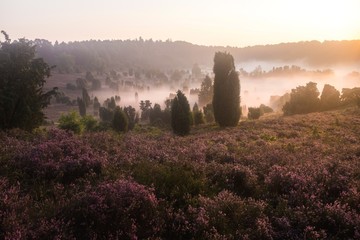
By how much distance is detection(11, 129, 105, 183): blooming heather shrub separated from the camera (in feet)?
28.4

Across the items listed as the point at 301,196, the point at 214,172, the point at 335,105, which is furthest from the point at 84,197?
the point at 335,105

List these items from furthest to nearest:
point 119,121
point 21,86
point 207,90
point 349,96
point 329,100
→ point 207,90, point 349,96, point 329,100, point 119,121, point 21,86

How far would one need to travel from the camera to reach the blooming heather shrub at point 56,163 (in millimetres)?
8664

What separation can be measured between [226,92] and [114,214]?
44180 millimetres

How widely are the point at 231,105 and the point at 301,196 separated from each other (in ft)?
137

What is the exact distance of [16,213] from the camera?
6.28m

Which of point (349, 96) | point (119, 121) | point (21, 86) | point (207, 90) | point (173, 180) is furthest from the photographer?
point (207, 90)

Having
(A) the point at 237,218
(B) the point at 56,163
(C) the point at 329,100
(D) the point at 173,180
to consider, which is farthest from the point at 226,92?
(A) the point at 237,218

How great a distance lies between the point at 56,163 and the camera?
29.2ft

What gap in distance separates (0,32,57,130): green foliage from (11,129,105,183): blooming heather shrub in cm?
1221

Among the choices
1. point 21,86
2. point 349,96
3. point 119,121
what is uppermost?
point 21,86

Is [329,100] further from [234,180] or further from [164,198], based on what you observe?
[164,198]

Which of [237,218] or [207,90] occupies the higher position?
[237,218]

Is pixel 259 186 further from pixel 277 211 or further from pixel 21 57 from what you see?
pixel 21 57
